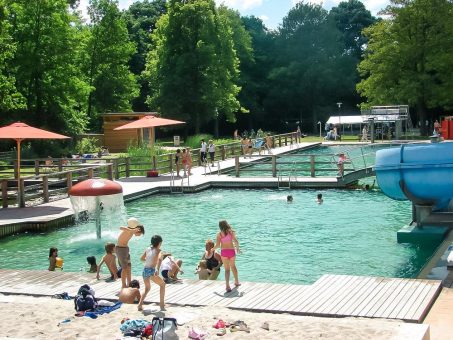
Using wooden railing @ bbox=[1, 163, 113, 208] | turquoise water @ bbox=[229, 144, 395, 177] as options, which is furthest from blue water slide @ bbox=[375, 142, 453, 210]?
wooden railing @ bbox=[1, 163, 113, 208]

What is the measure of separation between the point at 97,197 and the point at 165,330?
11031mm

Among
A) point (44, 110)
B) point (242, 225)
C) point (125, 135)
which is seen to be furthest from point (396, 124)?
point (242, 225)

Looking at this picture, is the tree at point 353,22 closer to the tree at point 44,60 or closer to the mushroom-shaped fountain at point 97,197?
→ the tree at point 44,60

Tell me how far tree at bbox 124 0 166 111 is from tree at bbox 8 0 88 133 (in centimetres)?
2202

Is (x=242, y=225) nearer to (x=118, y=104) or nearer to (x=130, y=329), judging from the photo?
(x=130, y=329)

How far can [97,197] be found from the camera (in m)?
19.4

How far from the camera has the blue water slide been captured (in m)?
17.8

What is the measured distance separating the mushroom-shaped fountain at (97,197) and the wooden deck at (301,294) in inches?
181

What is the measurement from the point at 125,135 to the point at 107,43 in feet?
50.2

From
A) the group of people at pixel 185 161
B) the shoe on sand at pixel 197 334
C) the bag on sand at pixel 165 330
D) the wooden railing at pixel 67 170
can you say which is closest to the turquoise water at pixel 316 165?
the group of people at pixel 185 161

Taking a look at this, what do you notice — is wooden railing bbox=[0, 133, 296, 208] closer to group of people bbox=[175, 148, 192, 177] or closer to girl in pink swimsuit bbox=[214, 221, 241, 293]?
group of people bbox=[175, 148, 192, 177]

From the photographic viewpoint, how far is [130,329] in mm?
9500

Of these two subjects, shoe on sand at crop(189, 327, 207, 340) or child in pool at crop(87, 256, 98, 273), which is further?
child in pool at crop(87, 256, 98, 273)

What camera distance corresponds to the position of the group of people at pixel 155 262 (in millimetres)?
10766
